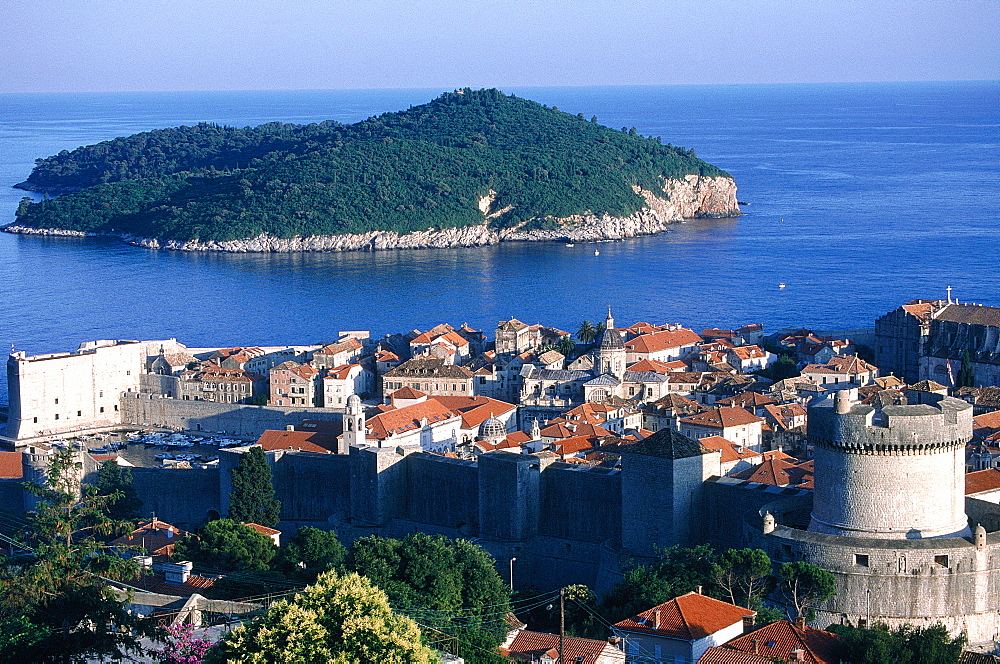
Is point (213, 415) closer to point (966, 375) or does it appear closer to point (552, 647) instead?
point (966, 375)

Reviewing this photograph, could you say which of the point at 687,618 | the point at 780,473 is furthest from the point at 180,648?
the point at 780,473

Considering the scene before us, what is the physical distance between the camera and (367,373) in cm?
4869

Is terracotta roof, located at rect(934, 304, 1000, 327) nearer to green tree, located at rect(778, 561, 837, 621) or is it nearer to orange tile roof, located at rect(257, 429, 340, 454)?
orange tile roof, located at rect(257, 429, 340, 454)

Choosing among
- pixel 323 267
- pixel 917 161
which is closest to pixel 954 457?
pixel 323 267

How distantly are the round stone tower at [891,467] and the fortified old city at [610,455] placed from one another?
0.03m

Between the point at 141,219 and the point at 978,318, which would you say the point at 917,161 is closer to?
the point at 141,219

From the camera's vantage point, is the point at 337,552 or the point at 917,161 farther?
the point at 917,161

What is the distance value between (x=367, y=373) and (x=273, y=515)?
15.9 metres

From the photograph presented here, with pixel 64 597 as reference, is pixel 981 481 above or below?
above

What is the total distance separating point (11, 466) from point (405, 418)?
27.7 feet

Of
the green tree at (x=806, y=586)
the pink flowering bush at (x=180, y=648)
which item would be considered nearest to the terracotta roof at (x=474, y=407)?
the green tree at (x=806, y=586)

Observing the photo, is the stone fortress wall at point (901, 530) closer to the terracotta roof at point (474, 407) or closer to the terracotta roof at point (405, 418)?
the terracotta roof at point (405, 418)

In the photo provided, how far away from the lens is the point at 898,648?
20.4 meters

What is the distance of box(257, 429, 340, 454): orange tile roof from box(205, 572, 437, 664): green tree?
59.1 feet
